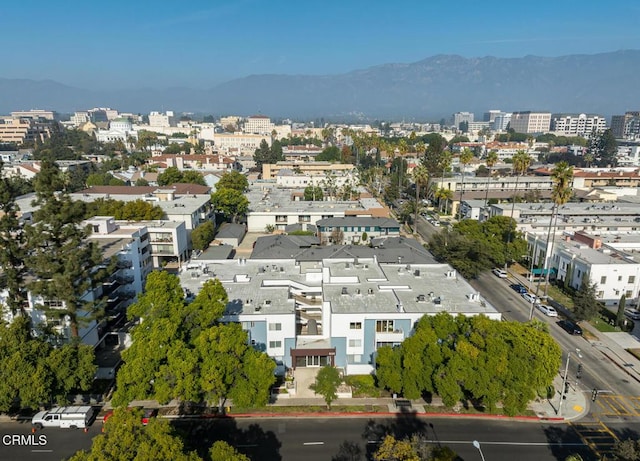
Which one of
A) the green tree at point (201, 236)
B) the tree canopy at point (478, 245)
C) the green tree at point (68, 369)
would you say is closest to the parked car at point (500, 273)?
the tree canopy at point (478, 245)

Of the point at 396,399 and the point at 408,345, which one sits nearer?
the point at 408,345

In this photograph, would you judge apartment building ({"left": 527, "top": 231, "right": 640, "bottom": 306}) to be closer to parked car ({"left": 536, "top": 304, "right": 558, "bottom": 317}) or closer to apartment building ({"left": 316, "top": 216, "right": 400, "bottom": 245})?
parked car ({"left": 536, "top": 304, "right": 558, "bottom": 317})

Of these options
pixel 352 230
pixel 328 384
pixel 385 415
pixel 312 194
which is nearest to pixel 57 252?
pixel 328 384

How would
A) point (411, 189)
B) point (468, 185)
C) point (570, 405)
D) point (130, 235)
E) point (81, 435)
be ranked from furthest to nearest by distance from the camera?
point (411, 189) → point (468, 185) → point (130, 235) → point (570, 405) → point (81, 435)

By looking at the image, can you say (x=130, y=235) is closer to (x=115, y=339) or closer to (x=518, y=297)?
(x=115, y=339)

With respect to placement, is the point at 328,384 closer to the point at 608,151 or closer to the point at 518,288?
the point at 518,288

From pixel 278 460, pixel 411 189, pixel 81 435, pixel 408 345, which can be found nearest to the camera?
pixel 278 460

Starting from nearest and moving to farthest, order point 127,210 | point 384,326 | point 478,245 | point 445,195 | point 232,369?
1. point 232,369
2. point 384,326
3. point 478,245
4. point 127,210
5. point 445,195

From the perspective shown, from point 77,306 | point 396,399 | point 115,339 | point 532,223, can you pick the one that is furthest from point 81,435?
point 532,223
